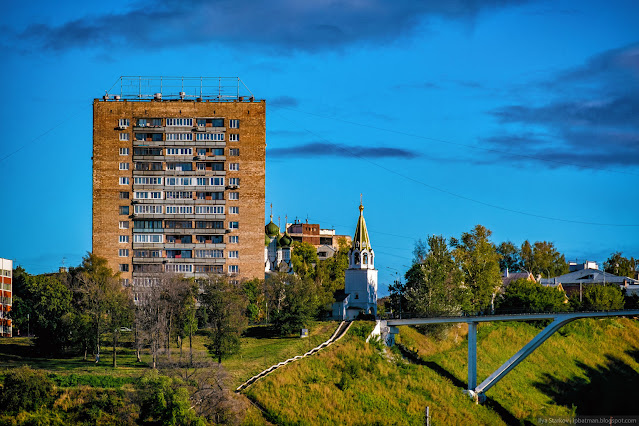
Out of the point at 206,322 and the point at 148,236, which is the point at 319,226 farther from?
the point at 206,322

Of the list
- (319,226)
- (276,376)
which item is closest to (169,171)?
(276,376)

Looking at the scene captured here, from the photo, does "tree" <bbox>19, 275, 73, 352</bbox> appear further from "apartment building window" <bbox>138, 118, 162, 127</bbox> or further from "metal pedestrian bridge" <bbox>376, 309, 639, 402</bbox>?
"apartment building window" <bbox>138, 118, 162, 127</bbox>

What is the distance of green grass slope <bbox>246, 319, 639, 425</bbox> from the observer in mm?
68188

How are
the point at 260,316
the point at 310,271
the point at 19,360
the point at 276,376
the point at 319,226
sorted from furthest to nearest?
1. the point at 319,226
2. the point at 310,271
3. the point at 260,316
4. the point at 19,360
5. the point at 276,376

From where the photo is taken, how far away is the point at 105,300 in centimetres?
7625

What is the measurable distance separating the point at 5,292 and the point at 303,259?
4690 centimetres

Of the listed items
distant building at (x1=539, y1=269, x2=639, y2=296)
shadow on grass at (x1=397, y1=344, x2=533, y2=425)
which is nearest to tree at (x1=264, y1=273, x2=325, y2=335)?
shadow on grass at (x1=397, y1=344, x2=533, y2=425)

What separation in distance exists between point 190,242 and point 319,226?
88675 mm

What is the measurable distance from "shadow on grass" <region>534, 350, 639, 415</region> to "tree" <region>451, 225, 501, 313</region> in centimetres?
1426

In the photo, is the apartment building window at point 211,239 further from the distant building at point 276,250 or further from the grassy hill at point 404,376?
the grassy hill at point 404,376

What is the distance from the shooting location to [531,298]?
103625 mm

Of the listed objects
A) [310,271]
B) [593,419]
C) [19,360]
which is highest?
[310,271]

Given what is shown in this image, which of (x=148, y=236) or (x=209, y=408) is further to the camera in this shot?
(x=148, y=236)

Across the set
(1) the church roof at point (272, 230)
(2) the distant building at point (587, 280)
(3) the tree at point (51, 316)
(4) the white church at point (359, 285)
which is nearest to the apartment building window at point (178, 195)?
(4) the white church at point (359, 285)
